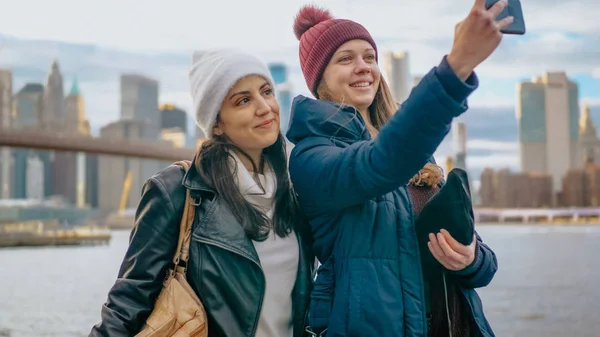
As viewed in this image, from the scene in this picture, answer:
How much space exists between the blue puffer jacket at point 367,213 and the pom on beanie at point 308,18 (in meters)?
0.23

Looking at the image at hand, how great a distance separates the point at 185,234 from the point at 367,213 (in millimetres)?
348

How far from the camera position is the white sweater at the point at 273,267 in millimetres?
1376

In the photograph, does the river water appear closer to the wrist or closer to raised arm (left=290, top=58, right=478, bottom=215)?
raised arm (left=290, top=58, right=478, bottom=215)

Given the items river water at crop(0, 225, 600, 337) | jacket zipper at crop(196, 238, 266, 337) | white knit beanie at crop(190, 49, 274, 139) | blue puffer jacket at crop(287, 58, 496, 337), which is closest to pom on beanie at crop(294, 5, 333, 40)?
white knit beanie at crop(190, 49, 274, 139)

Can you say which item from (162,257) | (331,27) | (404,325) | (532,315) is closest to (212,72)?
(331,27)

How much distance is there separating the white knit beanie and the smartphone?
0.55 meters

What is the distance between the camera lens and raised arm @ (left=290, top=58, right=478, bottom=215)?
1.01 meters

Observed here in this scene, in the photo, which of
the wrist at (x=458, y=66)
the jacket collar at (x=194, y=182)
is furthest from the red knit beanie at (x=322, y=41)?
the wrist at (x=458, y=66)

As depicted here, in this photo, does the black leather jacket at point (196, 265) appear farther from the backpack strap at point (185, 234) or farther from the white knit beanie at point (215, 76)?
the white knit beanie at point (215, 76)

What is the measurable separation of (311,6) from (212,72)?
26 centimetres

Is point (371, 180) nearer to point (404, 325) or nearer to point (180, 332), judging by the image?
point (404, 325)

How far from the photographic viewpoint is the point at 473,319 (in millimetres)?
1250

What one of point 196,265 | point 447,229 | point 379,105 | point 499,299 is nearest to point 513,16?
point 447,229

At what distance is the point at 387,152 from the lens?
1075 mm
